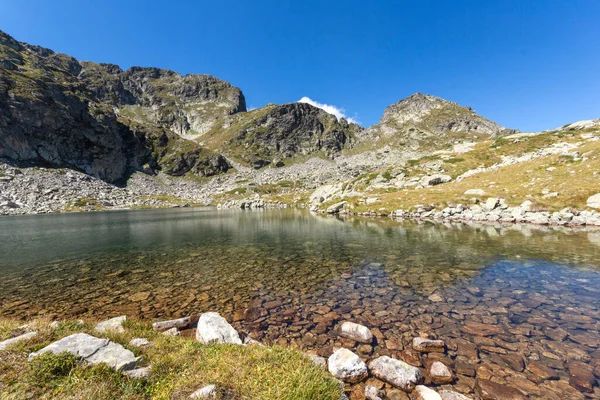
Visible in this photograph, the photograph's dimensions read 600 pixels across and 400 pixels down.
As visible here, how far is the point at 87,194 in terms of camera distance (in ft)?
562

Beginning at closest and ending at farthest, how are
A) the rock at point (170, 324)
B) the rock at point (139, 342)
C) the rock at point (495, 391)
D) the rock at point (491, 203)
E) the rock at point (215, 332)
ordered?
the rock at point (495, 391) → the rock at point (139, 342) → the rock at point (215, 332) → the rock at point (170, 324) → the rock at point (491, 203)

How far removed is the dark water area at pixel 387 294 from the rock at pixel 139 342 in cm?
392

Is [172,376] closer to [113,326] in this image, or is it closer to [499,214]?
[113,326]

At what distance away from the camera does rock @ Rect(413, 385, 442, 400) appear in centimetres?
677

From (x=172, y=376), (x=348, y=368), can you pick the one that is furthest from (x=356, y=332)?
(x=172, y=376)

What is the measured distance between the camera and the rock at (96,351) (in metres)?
6.36

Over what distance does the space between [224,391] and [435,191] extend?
68.1 m

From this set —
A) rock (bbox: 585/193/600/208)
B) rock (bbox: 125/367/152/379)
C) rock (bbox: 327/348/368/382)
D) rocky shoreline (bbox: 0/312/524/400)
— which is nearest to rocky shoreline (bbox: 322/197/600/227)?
rock (bbox: 585/193/600/208)

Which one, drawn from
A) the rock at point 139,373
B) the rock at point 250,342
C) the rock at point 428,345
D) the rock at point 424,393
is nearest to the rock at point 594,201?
the rock at point 428,345

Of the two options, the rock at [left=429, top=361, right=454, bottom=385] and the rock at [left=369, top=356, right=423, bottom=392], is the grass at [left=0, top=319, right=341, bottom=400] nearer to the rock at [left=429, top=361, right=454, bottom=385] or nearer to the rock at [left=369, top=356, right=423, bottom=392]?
the rock at [left=369, top=356, right=423, bottom=392]

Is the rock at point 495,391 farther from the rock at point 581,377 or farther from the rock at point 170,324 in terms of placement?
the rock at point 170,324

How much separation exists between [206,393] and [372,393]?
4438mm

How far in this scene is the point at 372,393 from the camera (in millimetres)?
7043

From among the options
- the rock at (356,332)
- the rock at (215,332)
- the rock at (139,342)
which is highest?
the rock at (139,342)
